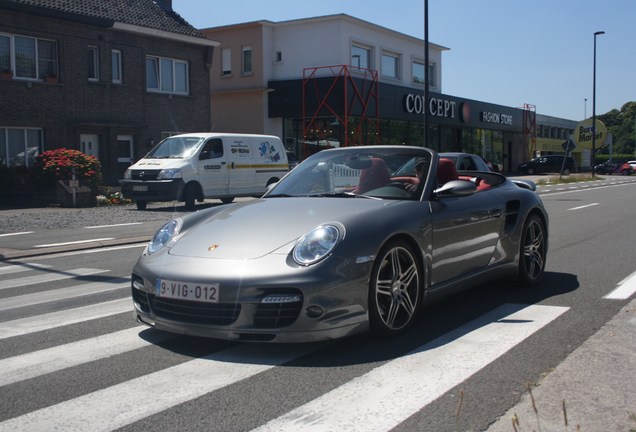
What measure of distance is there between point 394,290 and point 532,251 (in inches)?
104

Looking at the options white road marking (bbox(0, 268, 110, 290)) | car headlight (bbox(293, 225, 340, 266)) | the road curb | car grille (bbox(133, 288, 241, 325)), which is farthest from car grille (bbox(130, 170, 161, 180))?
car headlight (bbox(293, 225, 340, 266))

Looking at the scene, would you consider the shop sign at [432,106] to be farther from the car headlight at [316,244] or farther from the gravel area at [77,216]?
the car headlight at [316,244]

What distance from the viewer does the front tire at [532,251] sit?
6879 mm

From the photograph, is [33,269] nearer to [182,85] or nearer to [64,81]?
[64,81]

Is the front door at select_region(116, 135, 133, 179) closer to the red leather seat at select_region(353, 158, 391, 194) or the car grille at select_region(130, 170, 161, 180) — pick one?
the car grille at select_region(130, 170, 161, 180)

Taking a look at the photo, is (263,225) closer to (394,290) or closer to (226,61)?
(394,290)

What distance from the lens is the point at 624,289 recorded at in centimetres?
682

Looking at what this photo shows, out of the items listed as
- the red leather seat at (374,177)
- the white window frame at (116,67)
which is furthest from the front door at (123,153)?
the red leather seat at (374,177)

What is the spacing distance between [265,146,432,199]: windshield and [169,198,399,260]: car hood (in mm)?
237

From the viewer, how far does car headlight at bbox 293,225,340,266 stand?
4.53 metres

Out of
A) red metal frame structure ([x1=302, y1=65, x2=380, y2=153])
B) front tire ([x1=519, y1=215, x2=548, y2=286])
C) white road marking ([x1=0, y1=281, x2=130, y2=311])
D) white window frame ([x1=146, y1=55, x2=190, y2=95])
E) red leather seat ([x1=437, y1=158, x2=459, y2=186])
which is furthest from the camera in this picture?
red metal frame structure ([x1=302, y1=65, x2=380, y2=153])

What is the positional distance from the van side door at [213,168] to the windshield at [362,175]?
43.9 feet

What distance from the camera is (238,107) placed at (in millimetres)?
37531

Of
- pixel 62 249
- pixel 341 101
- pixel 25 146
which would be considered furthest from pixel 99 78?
pixel 62 249
